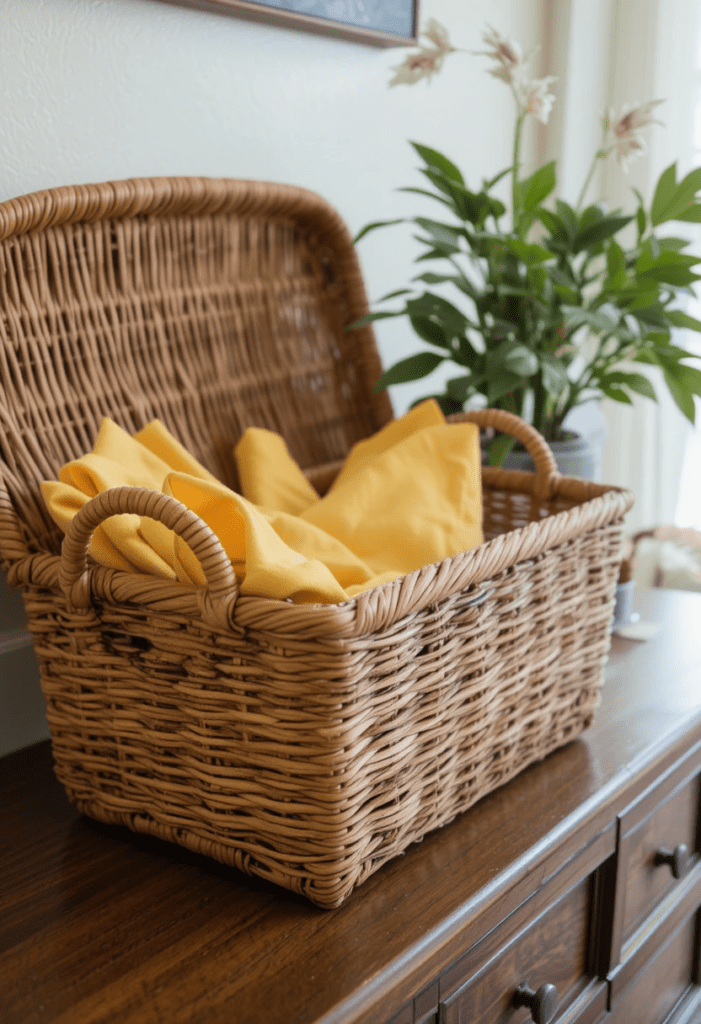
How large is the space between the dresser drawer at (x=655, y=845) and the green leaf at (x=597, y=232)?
0.69 m

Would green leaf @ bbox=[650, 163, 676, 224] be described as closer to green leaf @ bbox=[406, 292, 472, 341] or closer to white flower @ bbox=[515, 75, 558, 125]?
white flower @ bbox=[515, 75, 558, 125]

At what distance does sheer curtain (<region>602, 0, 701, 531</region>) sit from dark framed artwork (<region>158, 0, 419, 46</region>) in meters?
0.65

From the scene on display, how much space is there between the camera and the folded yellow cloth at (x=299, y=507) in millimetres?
726

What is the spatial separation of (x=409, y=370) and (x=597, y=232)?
32 cm

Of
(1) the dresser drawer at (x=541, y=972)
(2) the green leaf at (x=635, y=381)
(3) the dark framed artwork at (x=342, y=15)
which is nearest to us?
(1) the dresser drawer at (x=541, y=972)

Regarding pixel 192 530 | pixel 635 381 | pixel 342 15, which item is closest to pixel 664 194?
pixel 635 381

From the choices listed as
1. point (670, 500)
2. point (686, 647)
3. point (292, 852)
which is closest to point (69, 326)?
point (292, 852)

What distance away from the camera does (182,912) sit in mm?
739

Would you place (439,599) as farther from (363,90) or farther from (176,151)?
(363,90)

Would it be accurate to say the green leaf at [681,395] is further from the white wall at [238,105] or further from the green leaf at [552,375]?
the white wall at [238,105]

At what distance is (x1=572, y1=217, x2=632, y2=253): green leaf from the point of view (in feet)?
4.21

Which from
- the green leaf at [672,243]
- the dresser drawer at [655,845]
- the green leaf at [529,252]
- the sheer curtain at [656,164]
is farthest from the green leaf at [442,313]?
the sheer curtain at [656,164]

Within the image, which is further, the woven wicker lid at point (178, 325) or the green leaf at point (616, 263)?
the green leaf at point (616, 263)

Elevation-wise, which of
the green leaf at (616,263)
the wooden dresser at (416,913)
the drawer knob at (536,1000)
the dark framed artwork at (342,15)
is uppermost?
the dark framed artwork at (342,15)
